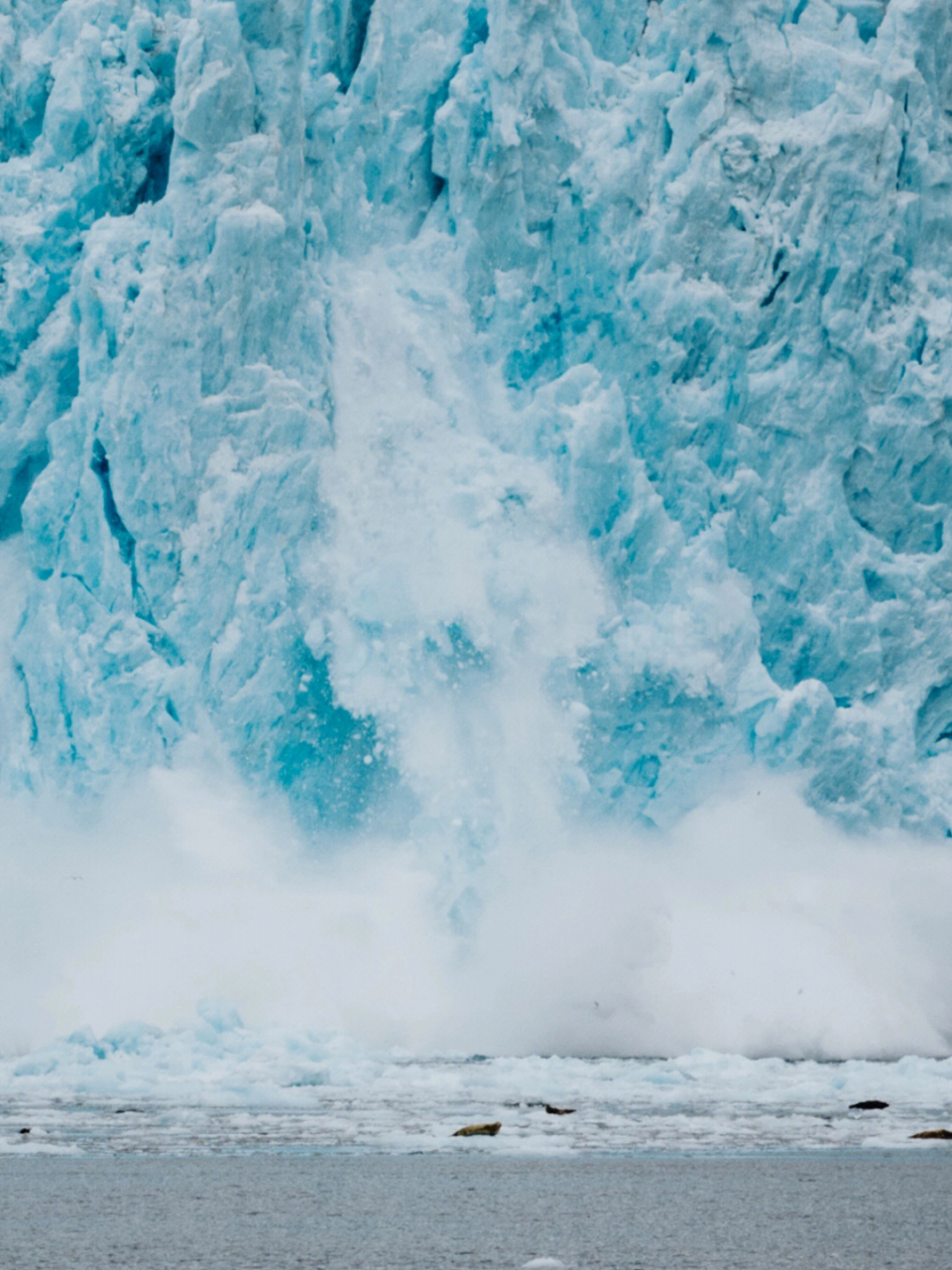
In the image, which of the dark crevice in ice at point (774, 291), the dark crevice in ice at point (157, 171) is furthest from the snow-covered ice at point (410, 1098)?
the dark crevice in ice at point (157, 171)

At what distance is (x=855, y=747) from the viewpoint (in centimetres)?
1781

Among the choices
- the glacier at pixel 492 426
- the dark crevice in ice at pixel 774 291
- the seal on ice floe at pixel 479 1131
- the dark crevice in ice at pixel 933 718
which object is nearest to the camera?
the seal on ice floe at pixel 479 1131

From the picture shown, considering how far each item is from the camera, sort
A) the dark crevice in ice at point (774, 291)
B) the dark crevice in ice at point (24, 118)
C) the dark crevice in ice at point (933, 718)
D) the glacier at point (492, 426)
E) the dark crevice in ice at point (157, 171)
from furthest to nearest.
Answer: the dark crevice in ice at point (24, 118) < the dark crevice in ice at point (933, 718) < the dark crevice in ice at point (774, 291) < the dark crevice in ice at point (157, 171) < the glacier at point (492, 426)

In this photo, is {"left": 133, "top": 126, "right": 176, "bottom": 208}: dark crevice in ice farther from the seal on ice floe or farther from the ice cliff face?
the seal on ice floe

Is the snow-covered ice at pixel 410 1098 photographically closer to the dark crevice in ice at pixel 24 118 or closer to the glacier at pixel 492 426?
the glacier at pixel 492 426

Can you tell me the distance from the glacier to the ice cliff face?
0.16ft

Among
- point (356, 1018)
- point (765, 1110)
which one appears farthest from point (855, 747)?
point (765, 1110)

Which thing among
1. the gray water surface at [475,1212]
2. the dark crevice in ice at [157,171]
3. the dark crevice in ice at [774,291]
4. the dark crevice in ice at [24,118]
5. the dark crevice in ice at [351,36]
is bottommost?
the gray water surface at [475,1212]

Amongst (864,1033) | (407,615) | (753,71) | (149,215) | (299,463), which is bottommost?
(864,1033)

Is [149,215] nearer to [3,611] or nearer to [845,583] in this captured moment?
[3,611]

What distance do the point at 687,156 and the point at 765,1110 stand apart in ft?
38.7

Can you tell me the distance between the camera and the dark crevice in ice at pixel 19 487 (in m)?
18.8

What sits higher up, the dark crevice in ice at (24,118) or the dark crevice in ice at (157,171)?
the dark crevice in ice at (24,118)

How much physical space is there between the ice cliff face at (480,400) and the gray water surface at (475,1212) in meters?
9.30
